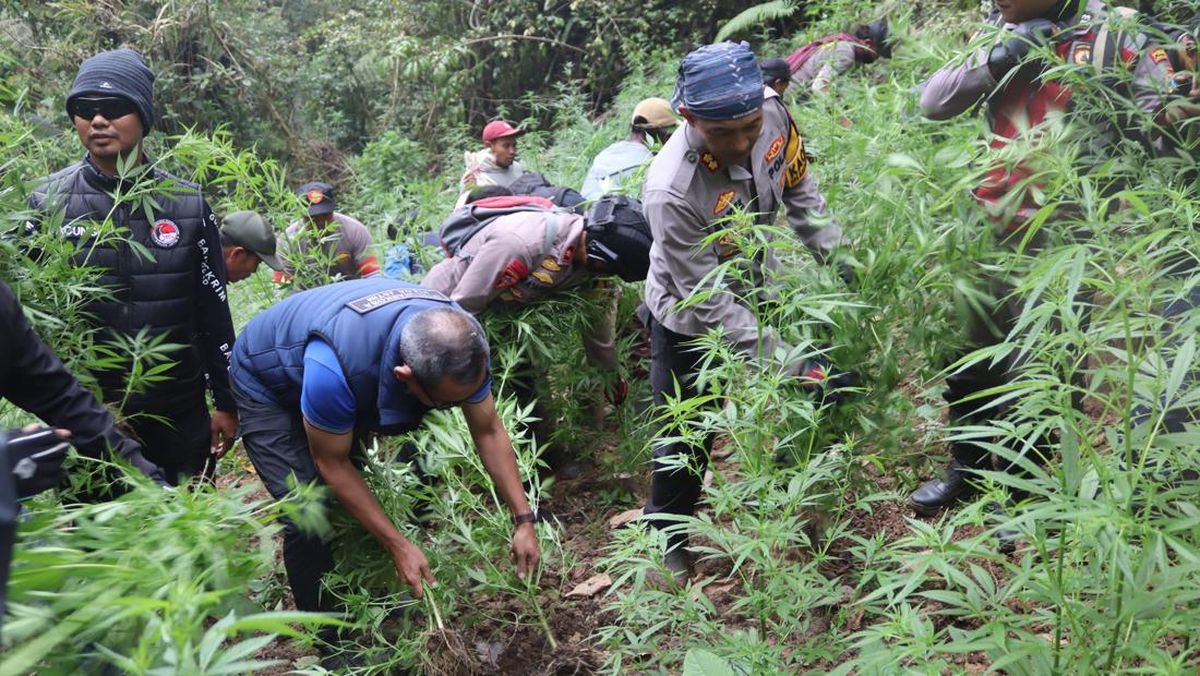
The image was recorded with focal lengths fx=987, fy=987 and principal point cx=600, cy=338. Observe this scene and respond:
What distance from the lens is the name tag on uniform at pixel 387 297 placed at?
306 cm

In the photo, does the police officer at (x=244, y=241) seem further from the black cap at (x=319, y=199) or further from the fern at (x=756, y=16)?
the fern at (x=756, y=16)

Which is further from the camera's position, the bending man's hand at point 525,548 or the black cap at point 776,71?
the black cap at point 776,71

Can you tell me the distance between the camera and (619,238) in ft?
13.6

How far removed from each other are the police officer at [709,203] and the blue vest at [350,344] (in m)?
0.80

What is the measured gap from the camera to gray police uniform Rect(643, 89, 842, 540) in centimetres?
329

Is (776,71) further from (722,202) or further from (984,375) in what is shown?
(984,375)

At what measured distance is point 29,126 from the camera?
11.7 feet

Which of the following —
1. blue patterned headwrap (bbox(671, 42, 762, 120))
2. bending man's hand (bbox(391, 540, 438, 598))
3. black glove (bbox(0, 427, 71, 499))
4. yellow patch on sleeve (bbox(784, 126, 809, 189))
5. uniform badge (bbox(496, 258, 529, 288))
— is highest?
black glove (bbox(0, 427, 71, 499))

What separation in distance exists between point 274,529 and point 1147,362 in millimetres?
1919

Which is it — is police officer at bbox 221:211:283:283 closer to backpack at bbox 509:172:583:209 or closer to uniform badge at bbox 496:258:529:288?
uniform badge at bbox 496:258:529:288

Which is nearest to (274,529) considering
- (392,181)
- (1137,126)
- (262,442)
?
(262,442)

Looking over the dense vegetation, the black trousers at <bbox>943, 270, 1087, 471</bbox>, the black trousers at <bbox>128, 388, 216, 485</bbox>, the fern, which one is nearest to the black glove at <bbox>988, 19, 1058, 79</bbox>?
the dense vegetation

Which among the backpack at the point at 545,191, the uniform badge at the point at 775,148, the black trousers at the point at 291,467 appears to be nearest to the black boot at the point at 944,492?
the uniform badge at the point at 775,148

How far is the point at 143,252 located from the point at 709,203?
204cm
